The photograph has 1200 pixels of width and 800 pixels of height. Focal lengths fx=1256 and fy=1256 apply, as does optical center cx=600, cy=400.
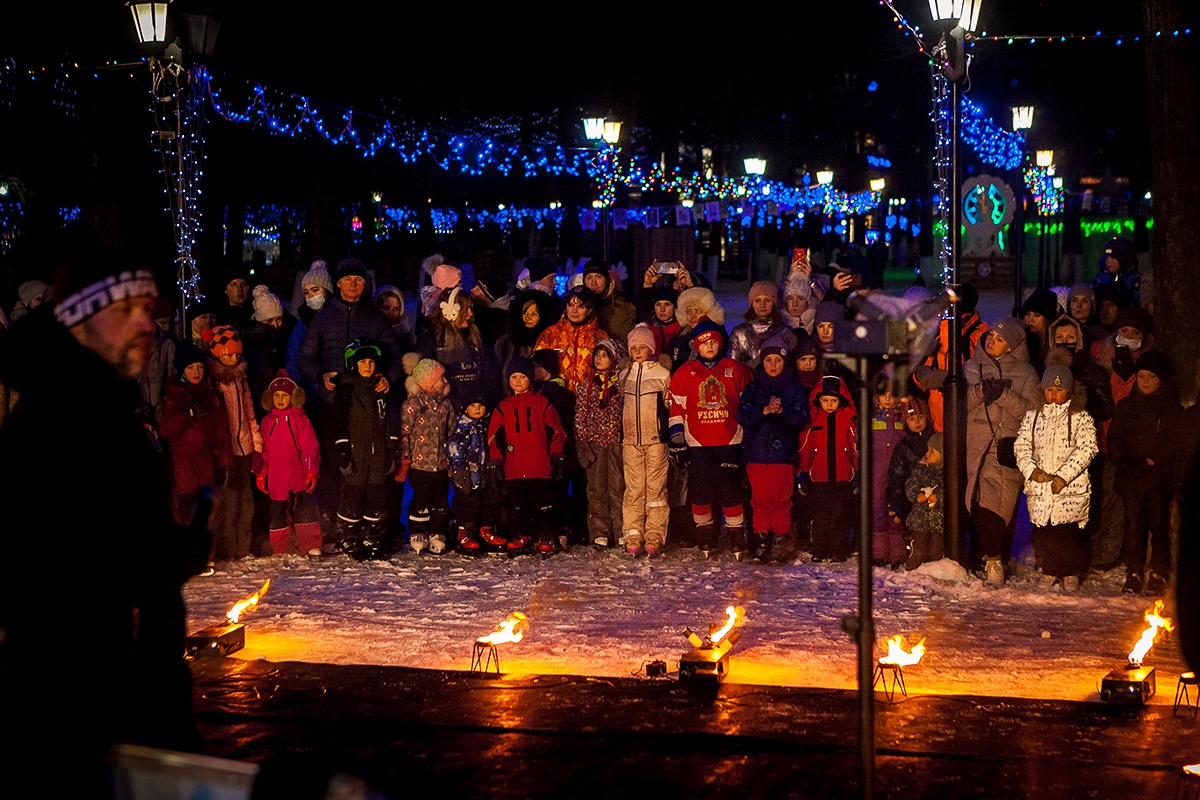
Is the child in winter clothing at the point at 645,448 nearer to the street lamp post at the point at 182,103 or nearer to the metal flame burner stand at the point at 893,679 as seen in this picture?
the metal flame burner stand at the point at 893,679

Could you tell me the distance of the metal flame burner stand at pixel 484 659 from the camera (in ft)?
23.1

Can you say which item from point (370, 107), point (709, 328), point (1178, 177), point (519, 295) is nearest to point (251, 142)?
point (370, 107)

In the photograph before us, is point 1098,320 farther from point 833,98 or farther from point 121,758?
point 833,98

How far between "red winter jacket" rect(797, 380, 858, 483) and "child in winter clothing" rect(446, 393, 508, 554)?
8.67 feet

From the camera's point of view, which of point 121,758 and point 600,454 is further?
point 600,454

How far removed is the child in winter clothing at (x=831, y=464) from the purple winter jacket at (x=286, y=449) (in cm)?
398

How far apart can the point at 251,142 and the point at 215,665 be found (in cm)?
2550

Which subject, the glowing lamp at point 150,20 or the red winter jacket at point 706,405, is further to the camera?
the glowing lamp at point 150,20

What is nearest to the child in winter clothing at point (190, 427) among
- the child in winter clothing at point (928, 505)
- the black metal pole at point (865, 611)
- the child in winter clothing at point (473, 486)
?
the child in winter clothing at point (473, 486)

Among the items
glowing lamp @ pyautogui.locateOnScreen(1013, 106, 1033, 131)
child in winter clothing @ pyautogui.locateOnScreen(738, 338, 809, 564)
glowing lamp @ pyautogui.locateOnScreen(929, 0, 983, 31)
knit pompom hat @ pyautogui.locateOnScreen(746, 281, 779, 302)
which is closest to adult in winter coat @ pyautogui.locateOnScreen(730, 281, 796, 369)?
knit pompom hat @ pyautogui.locateOnScreen(746, 281, 779, 302)

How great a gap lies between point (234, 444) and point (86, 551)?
707cm

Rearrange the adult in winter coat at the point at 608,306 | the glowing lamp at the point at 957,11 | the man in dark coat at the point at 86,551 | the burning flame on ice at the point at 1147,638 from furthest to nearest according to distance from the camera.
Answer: the adult in winter coat at the point at 608,306 < the glowing lamp at the point at 957,11 < the burning flame on ice at the point at 1147,638 < the man in dark coat at the point at 86,551

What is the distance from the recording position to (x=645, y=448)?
10.3 metres

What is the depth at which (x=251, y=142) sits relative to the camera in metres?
30.7
